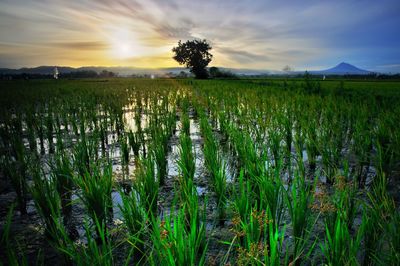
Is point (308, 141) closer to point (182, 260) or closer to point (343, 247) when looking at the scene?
point (343, 247)

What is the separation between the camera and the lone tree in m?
53.6

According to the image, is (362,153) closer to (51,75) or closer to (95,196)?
(95,196)

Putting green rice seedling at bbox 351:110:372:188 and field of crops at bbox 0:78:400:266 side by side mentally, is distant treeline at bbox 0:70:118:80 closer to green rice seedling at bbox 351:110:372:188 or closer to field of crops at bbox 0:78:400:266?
field of crops at bbox 0:78:400:266

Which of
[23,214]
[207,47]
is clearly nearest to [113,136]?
[23,214]

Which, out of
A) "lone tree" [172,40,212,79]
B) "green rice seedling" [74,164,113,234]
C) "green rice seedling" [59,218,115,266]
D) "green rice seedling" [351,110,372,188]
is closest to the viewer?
"green rice seedling" [59,218,115,266]

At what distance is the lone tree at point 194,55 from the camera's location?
5356 cm

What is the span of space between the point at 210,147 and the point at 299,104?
495cm

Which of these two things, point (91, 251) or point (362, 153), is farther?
point (362, 153)

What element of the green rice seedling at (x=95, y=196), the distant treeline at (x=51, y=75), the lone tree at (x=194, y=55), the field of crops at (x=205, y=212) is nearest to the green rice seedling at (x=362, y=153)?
the field of crops at (x=205, y=212)

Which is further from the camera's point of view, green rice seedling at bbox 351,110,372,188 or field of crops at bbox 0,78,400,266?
green rice seedling at bbox 351,110,372,188

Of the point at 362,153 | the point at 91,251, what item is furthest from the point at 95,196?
the point at 362,153

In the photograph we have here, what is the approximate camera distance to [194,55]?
53781 millimetres

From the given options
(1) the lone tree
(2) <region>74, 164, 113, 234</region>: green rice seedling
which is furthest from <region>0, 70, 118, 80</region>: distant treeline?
(2) <region>74, 164, 113, 234</region>: green rice seedling

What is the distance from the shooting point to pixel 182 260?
4.16 ft
